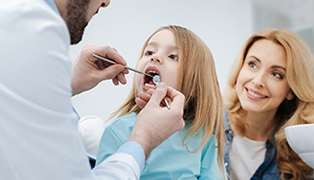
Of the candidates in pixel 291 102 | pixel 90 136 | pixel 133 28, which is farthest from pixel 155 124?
pixel 133 28

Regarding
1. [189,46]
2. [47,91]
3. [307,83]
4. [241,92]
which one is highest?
[47,91]

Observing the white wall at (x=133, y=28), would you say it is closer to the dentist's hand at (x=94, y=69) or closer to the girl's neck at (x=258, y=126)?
the dentist's hand at (x=94, y=69)

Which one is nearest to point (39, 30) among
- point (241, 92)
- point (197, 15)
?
point (241, 92)

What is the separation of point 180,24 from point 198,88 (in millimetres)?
969

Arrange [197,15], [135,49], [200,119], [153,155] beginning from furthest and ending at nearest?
[197,15], [135,49], [200,119], [153,155]

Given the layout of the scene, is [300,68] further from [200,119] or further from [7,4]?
[7,4]

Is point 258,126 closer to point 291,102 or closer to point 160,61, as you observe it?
point 291,102

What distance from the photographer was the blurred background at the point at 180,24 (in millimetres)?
1761

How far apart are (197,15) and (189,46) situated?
1.20 meters

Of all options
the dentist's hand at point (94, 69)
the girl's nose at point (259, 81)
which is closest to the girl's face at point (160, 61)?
the dentist's hand at point (94, 69)

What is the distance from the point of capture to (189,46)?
4.02 feet

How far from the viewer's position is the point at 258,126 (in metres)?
1.61

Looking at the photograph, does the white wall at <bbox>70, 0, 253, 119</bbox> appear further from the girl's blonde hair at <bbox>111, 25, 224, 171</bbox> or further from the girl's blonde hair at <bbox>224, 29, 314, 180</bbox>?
the girl's blonde hair at <bbox>224, 29, 314, 180</bbox>

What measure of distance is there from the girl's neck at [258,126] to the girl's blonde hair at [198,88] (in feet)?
1.33
